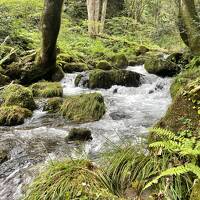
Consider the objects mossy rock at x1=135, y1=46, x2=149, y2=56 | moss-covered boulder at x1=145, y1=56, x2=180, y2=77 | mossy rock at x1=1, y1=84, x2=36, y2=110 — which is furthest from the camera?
mossy rock at x1=135, y1=46, x2=149, y2=56

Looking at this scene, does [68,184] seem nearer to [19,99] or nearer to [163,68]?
[19,99]

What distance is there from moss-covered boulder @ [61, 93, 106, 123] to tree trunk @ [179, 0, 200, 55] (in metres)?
3.56

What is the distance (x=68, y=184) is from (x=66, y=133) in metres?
3.42

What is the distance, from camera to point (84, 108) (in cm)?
900

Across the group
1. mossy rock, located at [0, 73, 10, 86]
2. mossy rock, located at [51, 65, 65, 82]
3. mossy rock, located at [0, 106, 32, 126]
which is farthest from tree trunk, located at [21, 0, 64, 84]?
mossy rock, located at [0, 106, 32, 126]

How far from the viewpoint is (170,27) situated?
1520cm

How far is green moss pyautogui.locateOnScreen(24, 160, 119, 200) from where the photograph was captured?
4.02 m

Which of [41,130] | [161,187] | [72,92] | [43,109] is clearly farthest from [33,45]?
[161,187]

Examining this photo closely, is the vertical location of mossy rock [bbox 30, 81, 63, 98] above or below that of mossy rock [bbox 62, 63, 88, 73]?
above

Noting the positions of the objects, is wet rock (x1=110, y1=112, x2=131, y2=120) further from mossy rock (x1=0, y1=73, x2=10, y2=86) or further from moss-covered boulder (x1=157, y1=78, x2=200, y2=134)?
mossy rock (x1=0, y1=73, x2=10, y2=86)

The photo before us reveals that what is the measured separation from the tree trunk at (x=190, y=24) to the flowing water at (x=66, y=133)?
1723 millimetres

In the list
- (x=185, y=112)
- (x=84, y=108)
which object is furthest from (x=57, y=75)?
(x=185, y=112)

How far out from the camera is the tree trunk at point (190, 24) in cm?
1077

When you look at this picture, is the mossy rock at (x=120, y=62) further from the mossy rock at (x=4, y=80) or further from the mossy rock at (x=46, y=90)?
the mossy rock at (x=4, y=80)
